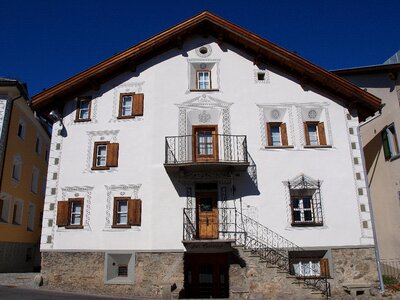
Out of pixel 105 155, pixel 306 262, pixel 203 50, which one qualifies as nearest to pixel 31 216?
pixel 105 155

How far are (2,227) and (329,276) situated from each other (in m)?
18.0

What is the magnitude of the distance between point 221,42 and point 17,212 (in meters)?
16.8

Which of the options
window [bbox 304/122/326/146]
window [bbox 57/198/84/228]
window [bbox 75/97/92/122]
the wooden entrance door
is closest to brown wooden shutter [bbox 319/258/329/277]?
the wooden entrance door

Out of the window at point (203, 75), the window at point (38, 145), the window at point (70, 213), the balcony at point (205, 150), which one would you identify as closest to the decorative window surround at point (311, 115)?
the balcony at point (205, 150)

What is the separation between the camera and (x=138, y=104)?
→ 20.0 m

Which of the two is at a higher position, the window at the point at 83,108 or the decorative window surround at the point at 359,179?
the window at the point at 83,108

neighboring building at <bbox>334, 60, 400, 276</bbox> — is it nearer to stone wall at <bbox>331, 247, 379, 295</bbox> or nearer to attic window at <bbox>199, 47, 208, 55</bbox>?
stone wall at <bbox>331, 247, 379, 295</bbox>

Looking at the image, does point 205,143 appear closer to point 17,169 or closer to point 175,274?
point 175,274

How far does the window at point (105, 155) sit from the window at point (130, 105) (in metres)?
1.62

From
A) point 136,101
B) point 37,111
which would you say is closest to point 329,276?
point 136,101

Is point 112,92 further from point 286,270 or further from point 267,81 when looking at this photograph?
point 286,270

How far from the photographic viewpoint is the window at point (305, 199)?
18.2m

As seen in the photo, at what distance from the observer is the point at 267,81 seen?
20422 mm

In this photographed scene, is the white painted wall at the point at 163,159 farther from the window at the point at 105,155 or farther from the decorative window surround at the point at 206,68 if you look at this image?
the window at the point at 105,155
